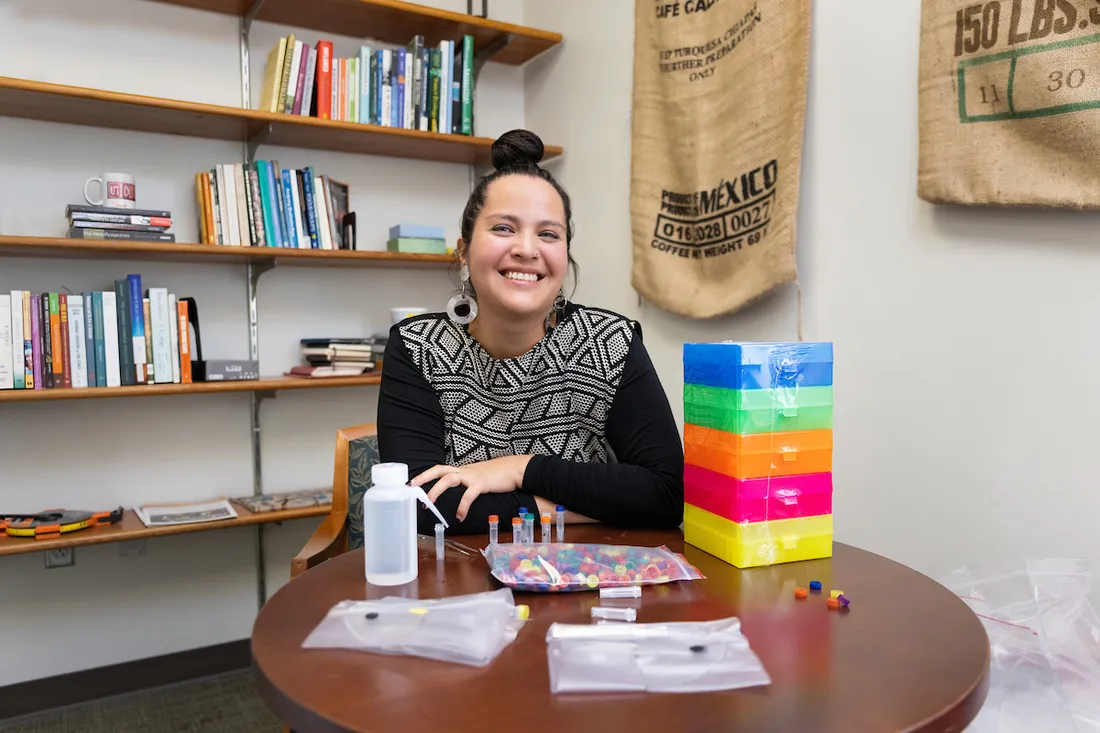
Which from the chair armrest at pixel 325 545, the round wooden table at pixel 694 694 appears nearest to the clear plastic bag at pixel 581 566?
the round wooden table at pixel 694 694

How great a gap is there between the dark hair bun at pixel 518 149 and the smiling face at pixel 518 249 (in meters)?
0.08

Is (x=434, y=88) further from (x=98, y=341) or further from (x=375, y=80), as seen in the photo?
(x=98, y=341)

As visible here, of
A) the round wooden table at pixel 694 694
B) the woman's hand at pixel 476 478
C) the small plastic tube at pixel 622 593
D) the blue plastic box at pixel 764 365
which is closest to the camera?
the round wooden table at pixel 694 694

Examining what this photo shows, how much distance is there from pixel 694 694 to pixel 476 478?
2.11 feet

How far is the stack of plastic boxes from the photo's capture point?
3.36 ft

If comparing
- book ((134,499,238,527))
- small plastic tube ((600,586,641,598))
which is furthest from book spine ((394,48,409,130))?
small plastic tube ((600,586,641,598))

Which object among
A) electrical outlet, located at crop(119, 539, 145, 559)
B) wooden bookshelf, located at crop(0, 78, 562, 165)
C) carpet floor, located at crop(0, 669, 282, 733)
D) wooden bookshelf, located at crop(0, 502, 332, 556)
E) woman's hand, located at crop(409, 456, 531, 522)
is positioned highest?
wooden bookshelf, located at crop(0, 78, 562, 165)

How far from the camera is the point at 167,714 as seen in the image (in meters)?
2.30

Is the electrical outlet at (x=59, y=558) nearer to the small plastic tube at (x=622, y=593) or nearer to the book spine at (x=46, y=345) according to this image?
the book spine at (x=46, y=345)

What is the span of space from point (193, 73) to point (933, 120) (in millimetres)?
2221

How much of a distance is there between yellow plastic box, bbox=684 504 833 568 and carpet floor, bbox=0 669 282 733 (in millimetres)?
1611

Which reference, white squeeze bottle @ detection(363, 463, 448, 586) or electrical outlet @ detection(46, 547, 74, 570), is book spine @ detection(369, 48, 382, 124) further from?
white squeeze bottle @ detection(363, 463, 448, 586)

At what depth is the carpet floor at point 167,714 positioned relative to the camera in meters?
2.22

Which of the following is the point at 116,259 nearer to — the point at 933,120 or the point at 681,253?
the point at 681,253
